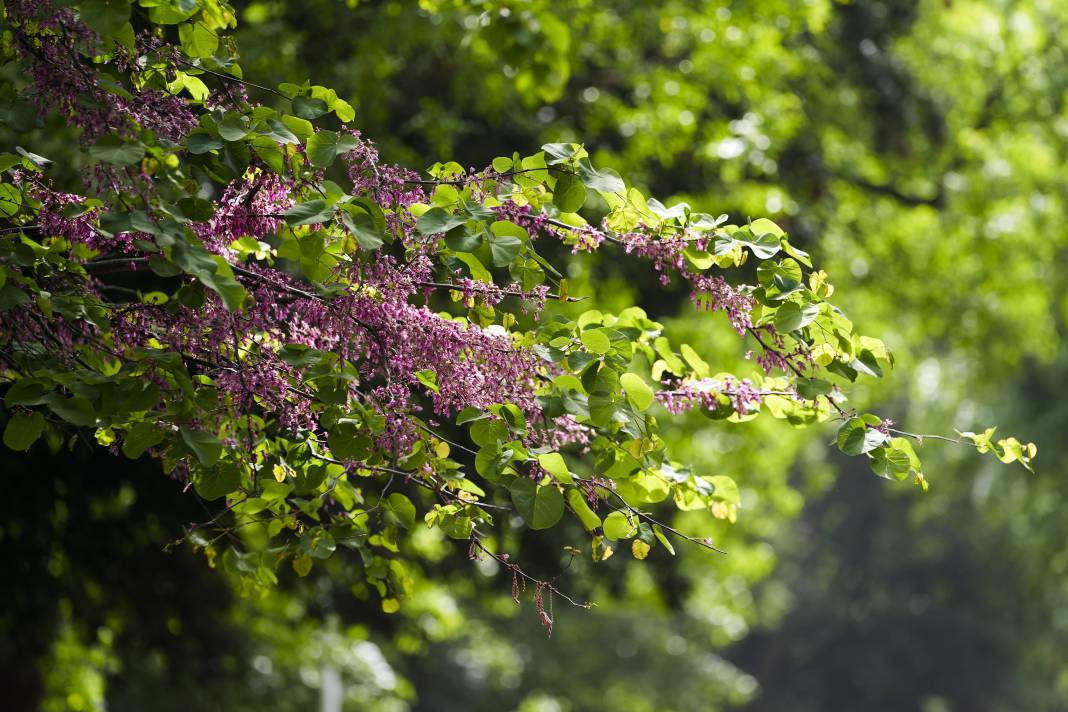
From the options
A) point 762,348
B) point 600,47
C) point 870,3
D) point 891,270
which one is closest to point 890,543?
point 891,270

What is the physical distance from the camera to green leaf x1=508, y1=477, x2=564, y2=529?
2.84 meters

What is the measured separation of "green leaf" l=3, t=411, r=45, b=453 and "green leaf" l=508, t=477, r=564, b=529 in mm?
1015

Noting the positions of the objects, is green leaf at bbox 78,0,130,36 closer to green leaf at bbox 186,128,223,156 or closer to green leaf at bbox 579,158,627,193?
green leaf at bbox 186,128,223,156

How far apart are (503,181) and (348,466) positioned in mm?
775

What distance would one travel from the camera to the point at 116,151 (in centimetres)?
250

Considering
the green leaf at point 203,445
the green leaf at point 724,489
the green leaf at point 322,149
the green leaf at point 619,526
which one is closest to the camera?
the green leaf at point 203,445

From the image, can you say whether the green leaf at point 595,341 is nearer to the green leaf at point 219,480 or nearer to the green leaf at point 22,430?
the green leaf at point 219,480

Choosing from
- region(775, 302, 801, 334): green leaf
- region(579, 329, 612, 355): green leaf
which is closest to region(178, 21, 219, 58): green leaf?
region(579, 329, 612, 355): green leaf

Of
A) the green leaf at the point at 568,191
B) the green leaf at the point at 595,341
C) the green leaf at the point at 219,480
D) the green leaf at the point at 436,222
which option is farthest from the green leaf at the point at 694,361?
the green leaf at the point at 219,480

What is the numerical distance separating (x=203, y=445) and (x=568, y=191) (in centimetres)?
93

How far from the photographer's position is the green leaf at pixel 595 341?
2.97m

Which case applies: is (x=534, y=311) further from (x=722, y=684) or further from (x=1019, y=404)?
(x=722, y=684)

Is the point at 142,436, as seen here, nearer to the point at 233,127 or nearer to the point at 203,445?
the point at 203,445

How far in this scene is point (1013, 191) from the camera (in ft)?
43.0
